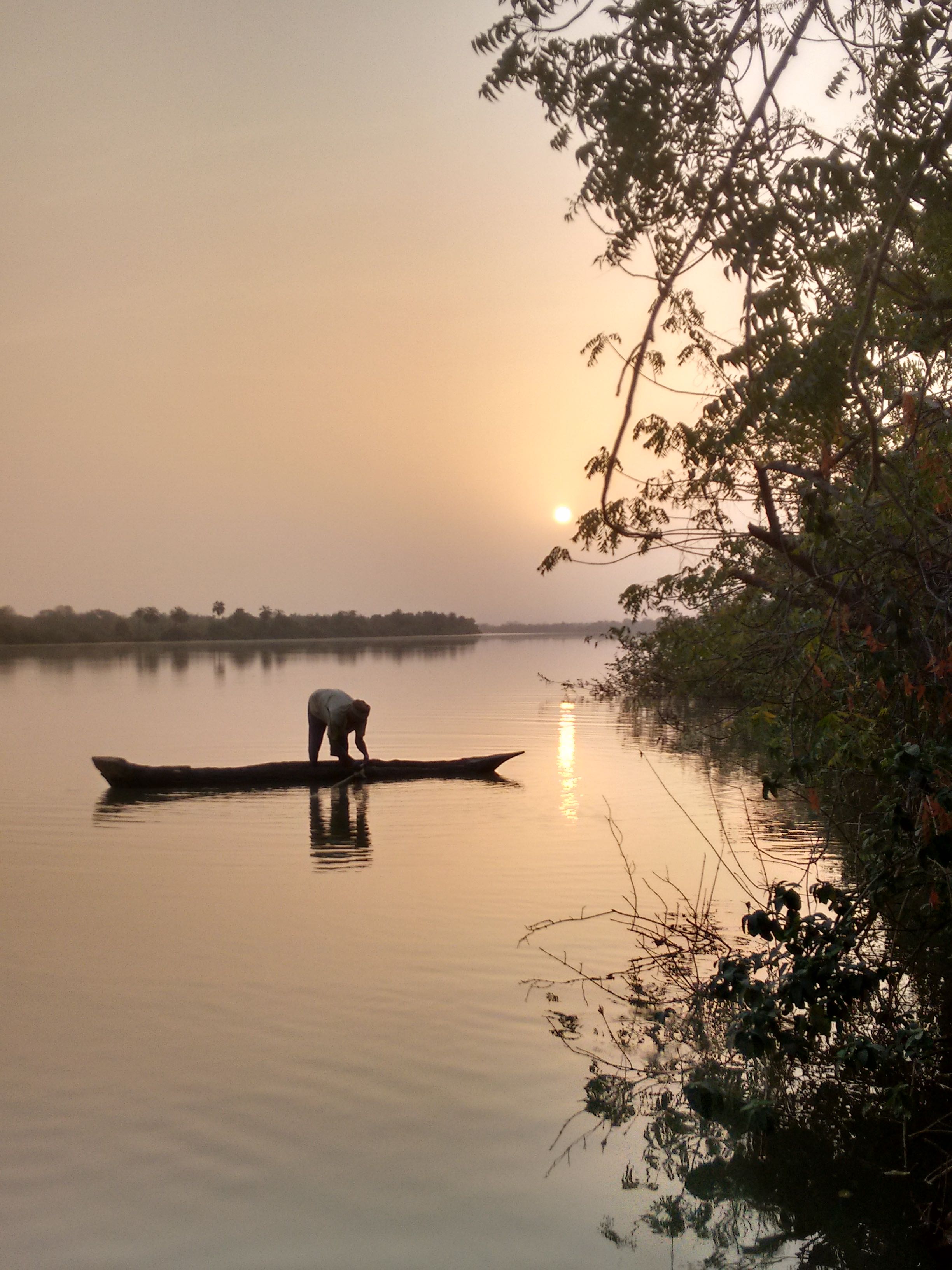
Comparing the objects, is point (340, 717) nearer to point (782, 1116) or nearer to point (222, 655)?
point (782, 1116)

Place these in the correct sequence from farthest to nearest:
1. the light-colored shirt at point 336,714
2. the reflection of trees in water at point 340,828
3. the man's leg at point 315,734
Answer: the man's leg at point 315,734
the light-colored shirt at point 336,714
the reflection of trees in water at point 340,828

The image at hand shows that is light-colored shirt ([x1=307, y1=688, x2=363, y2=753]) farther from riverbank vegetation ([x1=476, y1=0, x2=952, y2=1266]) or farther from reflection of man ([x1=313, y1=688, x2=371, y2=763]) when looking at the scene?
riverbank vegetation ([x1=476, y1=0, x2=952, y2=1266])

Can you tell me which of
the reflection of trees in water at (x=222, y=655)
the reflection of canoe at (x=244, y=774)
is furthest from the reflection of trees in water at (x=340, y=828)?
the reflection of trees in water at (x=222, y=655)

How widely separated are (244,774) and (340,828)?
8.46 ft

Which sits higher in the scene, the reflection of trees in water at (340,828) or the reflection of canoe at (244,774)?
the reflection of canoe at (244,774)

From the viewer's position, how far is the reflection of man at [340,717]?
1503cm

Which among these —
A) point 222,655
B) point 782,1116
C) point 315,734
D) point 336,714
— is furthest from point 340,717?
point 222,655

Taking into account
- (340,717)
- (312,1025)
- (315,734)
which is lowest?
(312,1025)

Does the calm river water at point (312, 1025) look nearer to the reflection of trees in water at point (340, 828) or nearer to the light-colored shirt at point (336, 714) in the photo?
the reflection of trees in water at point (340, 828)

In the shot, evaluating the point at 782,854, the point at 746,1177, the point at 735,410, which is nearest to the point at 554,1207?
the point at 746,1177

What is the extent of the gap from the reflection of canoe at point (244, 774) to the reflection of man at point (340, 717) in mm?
172

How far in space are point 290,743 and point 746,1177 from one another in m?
18.3

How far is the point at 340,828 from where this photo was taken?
13062mm

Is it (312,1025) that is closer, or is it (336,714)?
(312,1025)
